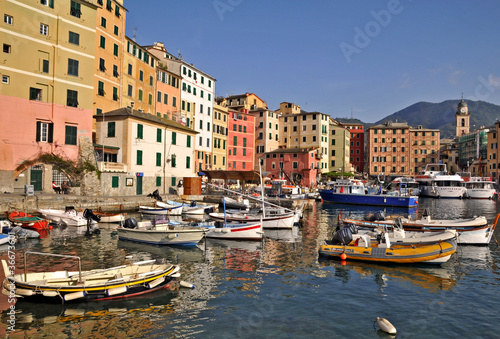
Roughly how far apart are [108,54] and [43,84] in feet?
38.2

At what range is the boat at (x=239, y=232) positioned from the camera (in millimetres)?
26125

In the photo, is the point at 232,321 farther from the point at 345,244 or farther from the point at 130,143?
the point at 130,143

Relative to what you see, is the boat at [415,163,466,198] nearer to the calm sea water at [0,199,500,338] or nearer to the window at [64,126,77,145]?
the calm sea water at [0,199,500,338]

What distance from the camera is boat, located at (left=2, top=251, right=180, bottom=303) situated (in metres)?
12.6

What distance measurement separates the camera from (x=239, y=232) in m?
26.1

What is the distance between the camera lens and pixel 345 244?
21.0 m

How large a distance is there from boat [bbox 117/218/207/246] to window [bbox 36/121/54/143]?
1953 cm

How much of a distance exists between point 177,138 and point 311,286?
37.8 m

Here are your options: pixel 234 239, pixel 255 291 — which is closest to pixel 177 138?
pixel 234 239

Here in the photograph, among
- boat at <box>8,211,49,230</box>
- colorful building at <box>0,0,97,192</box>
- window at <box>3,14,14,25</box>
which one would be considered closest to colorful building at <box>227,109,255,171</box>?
colorful building at <box>0,0,97,192</box>


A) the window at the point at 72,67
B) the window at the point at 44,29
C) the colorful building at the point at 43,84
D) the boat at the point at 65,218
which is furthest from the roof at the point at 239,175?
the window at the point at 44,29

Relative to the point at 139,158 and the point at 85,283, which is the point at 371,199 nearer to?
the point at 139,158

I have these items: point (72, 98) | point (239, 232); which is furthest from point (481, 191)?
point (72, 98)

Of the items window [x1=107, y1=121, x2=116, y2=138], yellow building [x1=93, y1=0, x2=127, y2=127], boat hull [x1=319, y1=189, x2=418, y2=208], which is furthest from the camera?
boat hull [x1=319, y1=189, x2=418, y2=208]
